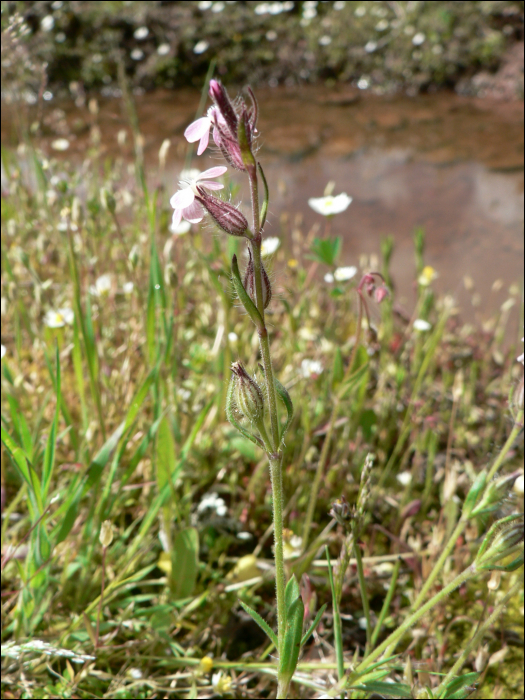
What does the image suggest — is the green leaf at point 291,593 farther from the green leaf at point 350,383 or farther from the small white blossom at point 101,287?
the small white blossom at point 101,287

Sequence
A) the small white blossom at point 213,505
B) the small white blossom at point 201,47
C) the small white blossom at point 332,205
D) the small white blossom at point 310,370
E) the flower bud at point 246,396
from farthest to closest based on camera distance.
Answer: the small white blossom at point 201,47 < the small white blossom at point 332,205 < the small white blossom at point 310,370 < the small white blossom at point 213,505 < the flower bud at point 246,396

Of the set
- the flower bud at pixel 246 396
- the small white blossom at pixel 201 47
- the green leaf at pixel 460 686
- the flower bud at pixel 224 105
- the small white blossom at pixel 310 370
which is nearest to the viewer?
the flower bud at pixel 224 105

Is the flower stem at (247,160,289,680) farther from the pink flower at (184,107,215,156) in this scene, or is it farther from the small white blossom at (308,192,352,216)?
the small white blossom at (308,192,352,216)

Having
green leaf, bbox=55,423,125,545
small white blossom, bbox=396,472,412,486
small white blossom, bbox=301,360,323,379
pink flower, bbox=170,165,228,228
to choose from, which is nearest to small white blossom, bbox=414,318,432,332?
small white blossom, bbox=301,360,323,379

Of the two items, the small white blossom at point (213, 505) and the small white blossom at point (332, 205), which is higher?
the small white blossom at point (332, 205)

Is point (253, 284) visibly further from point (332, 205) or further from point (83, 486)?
point (332, 205)

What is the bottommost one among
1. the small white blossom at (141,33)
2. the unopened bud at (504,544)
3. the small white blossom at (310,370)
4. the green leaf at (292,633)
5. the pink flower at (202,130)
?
the small white blossom at (310,370)

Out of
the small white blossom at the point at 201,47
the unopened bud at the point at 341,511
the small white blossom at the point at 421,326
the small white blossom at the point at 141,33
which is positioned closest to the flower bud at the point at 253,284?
the unopened bud at the point at 341,511

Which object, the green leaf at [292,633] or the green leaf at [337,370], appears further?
the green leaf at [337,370]

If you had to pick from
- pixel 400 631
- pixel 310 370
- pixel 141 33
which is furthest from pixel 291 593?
pixel 141 33
